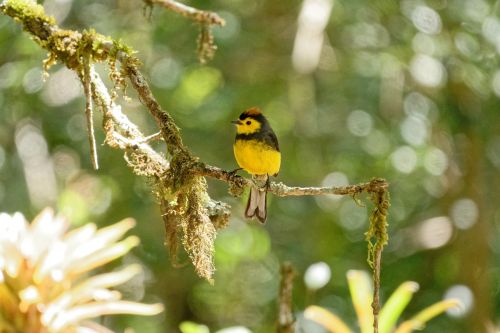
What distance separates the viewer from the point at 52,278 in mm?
2057

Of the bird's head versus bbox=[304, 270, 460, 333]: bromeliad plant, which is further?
the bird's head

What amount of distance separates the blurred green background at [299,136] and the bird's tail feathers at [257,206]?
5.44ft

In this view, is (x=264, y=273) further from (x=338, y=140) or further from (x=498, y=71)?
(x=498, y=71)

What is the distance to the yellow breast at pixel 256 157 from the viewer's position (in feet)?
14.3

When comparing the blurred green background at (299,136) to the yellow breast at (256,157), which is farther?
the blurred green background at (299,136)

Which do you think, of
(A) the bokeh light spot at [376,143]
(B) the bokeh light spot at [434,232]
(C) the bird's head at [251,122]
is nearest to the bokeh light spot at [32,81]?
(C) the bird's head at [251,122]

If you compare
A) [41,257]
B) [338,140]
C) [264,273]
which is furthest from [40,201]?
[41,257]

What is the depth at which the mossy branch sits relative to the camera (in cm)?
269

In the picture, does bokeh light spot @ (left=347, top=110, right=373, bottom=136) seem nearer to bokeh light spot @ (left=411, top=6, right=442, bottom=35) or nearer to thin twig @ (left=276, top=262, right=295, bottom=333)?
bokeh light spot @ (left=411, top=6, right=442, bottom=35)

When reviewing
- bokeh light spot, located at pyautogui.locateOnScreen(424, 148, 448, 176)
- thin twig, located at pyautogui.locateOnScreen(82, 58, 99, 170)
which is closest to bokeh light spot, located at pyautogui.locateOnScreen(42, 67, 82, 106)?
bokeh light spot, located at pyautogui.locateOnScreen(424, 148, 448, 176)

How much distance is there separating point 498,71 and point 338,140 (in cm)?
132

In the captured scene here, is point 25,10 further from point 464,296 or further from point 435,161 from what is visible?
point 435,161

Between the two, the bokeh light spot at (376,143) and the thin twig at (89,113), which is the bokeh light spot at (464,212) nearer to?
the bokeh light spot at (376,143)

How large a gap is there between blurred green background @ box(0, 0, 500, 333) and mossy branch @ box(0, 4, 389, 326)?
9.91ft
